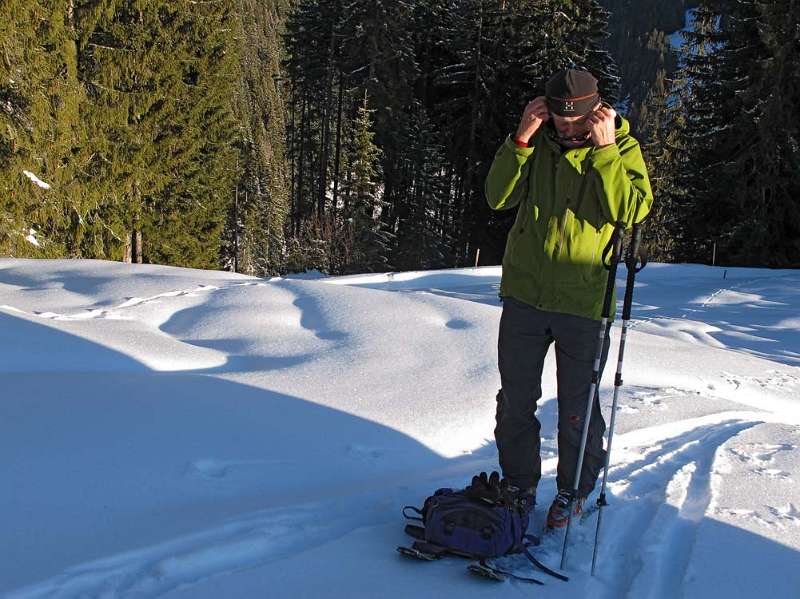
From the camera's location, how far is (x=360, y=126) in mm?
25672

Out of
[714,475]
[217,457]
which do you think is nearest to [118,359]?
[217,457]

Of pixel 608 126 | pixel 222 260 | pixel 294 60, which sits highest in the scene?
pixel 294 60

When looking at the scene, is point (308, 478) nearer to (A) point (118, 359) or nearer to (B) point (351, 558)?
(B) point (351, 558)

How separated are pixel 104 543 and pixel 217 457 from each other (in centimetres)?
83

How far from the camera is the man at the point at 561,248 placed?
254 cm

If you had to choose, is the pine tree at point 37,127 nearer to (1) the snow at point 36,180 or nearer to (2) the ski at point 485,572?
(1) the snow at point 36,180

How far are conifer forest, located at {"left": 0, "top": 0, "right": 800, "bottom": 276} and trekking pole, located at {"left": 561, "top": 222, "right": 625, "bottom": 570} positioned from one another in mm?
14276

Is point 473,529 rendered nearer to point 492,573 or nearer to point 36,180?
point 492,573

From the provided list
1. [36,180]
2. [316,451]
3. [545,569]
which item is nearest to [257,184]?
[36,180]

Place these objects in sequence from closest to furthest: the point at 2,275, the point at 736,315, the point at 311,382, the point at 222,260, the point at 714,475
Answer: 1. the point at 714,475
2. the point at 311,382
3. the point at 2,275
4. the point at 736,315
5. the point at 222,260

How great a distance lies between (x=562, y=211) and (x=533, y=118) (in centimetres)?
42

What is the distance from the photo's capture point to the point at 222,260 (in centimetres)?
3145

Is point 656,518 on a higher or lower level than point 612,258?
lower

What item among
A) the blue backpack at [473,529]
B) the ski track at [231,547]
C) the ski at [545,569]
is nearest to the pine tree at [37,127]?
the ski track at [231,547]
